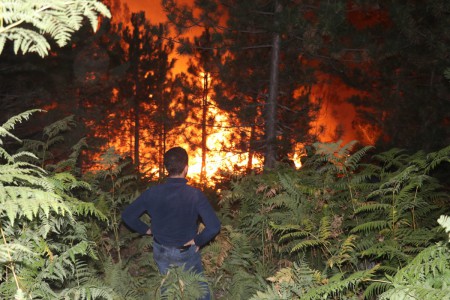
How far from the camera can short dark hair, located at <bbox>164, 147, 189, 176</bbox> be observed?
4.33 meters

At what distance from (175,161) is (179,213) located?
0.55 metres

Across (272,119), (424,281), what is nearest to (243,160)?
(272,119)

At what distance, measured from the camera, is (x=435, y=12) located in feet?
35.8

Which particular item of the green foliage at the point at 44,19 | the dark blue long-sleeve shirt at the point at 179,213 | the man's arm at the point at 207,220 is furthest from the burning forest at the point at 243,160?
the man's arm at the point at 207,220

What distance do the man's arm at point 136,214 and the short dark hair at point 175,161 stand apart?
496 millimetres

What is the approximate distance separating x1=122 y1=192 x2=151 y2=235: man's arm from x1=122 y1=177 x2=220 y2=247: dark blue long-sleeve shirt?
0.15 meters

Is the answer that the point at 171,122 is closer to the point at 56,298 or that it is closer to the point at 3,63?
the point at 3,63

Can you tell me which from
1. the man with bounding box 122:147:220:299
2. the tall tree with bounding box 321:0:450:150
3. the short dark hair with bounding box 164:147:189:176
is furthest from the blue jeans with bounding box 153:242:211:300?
the tall tree with bounding box 321:0:450:150

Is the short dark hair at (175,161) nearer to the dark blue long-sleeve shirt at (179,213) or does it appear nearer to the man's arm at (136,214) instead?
the dark blue long-sleeve shirt at (179,213)

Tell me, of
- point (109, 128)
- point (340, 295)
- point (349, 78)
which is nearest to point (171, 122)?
point (349, 78)

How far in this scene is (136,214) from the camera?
463cm

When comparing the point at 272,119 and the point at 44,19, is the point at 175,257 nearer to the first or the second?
the point at 44,19

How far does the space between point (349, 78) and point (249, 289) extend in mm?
19534

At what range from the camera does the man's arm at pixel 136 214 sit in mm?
4570
